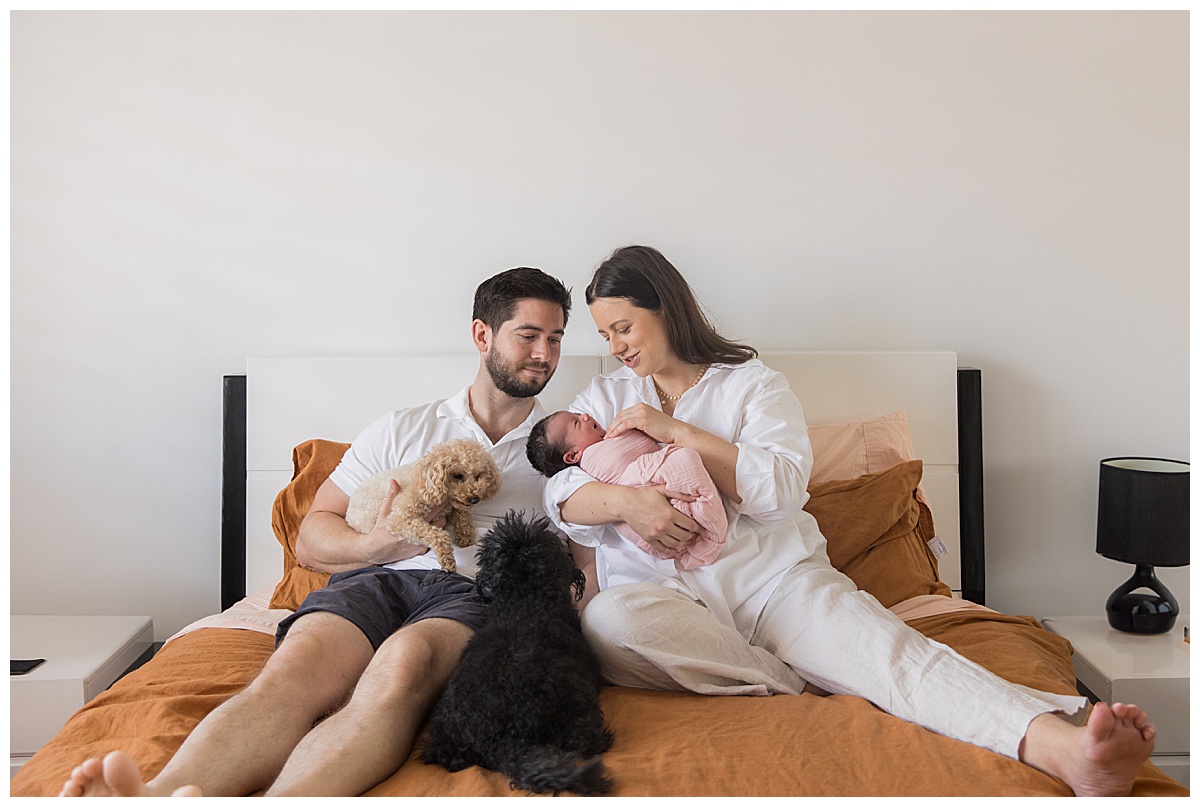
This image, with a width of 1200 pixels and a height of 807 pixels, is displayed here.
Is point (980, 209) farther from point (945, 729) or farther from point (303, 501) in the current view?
point (303, 501)

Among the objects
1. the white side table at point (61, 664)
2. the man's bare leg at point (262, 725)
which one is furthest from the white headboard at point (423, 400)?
the man's bare leg at point (262, 725)

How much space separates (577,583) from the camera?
5.55 feet

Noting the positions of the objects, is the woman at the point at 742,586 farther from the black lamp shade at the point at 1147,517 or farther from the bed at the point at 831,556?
the black lamp shade at the point at 1147,517

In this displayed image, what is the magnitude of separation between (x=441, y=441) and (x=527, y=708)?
3.06ft

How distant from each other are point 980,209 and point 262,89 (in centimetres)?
206

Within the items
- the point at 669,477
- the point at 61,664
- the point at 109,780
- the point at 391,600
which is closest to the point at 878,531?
the point at 669,477

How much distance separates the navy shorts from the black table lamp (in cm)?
169

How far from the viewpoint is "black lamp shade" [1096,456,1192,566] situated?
2.22m

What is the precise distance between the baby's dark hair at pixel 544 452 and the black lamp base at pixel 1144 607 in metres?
1.53

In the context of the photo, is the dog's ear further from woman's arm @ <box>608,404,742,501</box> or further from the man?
woman's arm @ <box>608,404,742,501</box>

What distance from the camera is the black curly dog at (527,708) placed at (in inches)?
47.4

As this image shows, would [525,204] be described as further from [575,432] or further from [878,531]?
[878,531]

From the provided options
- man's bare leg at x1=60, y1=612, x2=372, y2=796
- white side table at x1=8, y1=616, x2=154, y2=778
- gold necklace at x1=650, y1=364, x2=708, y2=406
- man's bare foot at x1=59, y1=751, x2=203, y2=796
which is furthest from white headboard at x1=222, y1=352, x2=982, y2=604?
man's bare foot at x1=59, y1=751, x2=203, y2=796

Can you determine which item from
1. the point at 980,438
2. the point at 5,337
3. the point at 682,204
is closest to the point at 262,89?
the point at 5,337
